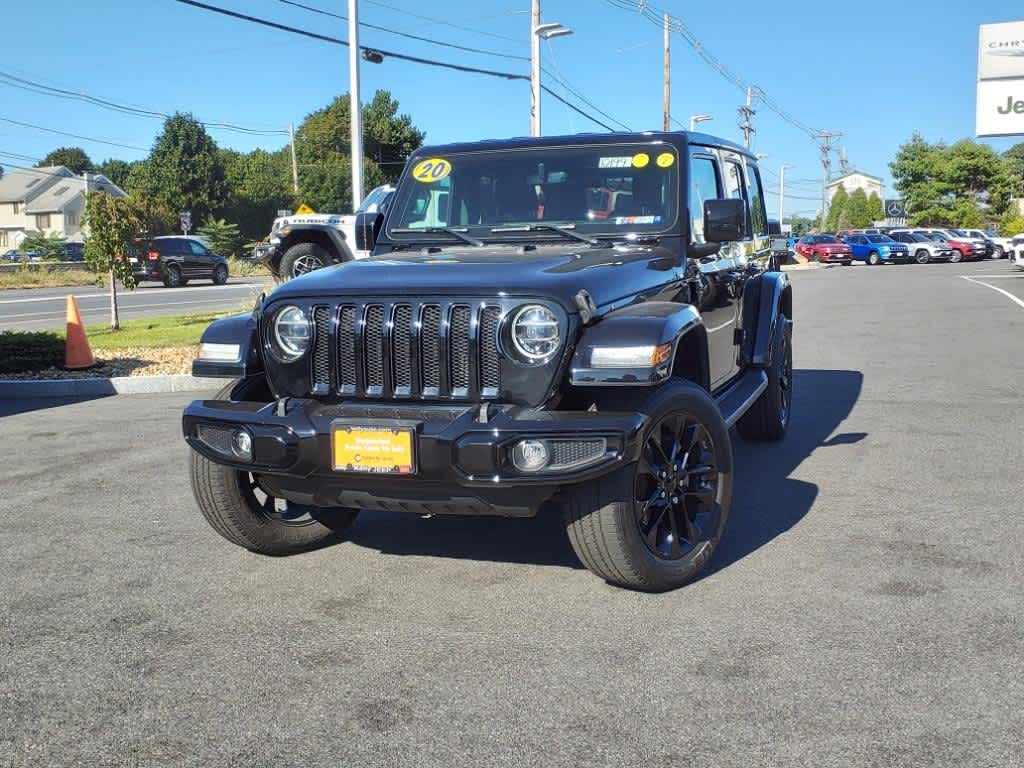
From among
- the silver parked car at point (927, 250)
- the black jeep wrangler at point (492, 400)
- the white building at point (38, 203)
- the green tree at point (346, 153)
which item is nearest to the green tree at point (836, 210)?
the green tree at point (346, 153)

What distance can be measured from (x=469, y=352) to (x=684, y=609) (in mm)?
1311

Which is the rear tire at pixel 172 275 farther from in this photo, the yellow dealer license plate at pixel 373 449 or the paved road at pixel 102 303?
the yellow dealer license plate at pixel 373 449

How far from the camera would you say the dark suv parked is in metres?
31.9

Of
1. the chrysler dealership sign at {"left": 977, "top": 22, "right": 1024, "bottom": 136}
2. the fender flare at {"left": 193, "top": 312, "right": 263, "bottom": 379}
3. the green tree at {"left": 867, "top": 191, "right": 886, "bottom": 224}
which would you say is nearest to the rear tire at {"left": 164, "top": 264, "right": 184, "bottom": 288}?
the fender flare at {"left": 193, "top": 312, "right": 263, "bottom": 379}

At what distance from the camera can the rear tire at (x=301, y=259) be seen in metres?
15.5

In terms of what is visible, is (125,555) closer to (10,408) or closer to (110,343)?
(10,408)

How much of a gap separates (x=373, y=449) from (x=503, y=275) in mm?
874

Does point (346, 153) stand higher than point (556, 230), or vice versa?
point (346, 153)

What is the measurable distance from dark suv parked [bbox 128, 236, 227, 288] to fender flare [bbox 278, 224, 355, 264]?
17084 mm

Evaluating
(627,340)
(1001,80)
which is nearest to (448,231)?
(627,340)

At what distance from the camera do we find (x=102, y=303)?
78.9 ft

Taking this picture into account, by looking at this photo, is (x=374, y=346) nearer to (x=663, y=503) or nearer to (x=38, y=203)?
(x=663, y=503)

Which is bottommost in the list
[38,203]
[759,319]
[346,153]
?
[759,319]

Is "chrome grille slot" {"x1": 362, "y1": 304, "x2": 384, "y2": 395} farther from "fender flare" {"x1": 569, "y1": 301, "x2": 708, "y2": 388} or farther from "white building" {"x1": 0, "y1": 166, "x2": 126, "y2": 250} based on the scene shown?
"white building" {"x1": 0, "y1": 166, "x2": 126, "y2": 250}
